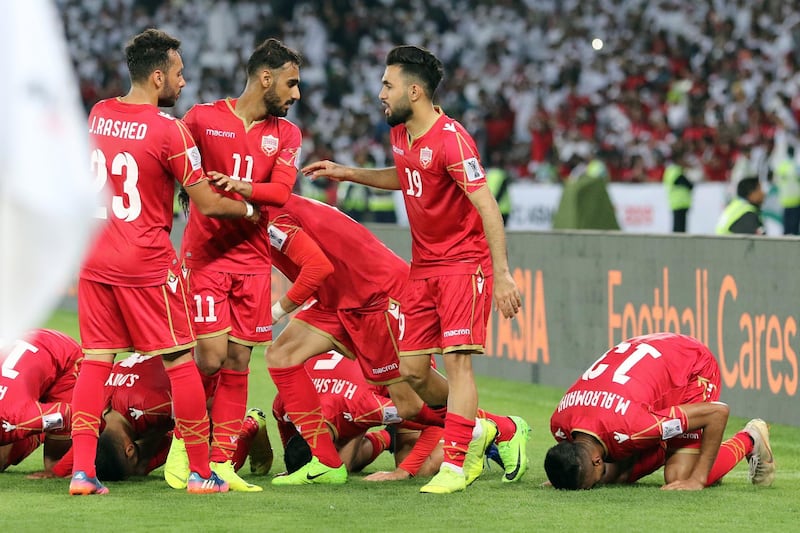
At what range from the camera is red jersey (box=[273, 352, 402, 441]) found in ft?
22.7

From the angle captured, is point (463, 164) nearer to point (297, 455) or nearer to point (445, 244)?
point (445, 244)

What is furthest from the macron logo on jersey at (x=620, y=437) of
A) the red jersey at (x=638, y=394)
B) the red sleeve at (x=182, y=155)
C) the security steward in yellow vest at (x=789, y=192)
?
the security steward in yellow vest at (x=789, y=192)

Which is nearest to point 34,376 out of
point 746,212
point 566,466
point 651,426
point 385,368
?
point 385,368

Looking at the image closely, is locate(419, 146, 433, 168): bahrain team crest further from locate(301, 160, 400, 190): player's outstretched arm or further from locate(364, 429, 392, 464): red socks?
locate(364, 429, 392, 464): red socks

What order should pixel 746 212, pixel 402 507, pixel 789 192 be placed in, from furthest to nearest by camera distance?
1. pixel 789 192
2. pixel 746 212
3. pixel 402 507

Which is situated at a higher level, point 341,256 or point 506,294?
point 341,256

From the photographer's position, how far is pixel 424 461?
6.79 metres

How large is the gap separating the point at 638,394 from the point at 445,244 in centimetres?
109

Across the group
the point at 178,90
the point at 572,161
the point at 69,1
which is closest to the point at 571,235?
the point at 178,90

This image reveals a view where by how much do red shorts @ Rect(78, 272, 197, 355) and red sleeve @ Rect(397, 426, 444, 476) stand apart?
1.31 metres

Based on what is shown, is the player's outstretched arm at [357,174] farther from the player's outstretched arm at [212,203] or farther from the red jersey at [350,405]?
the red jersey at [350,405]

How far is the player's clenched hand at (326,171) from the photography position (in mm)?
6738

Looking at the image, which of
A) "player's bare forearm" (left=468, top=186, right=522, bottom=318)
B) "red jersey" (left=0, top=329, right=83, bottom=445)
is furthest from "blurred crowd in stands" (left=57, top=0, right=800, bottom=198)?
"red jersey" (left=0, top=329, right=83, bottom=445)

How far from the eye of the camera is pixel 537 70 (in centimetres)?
2836
